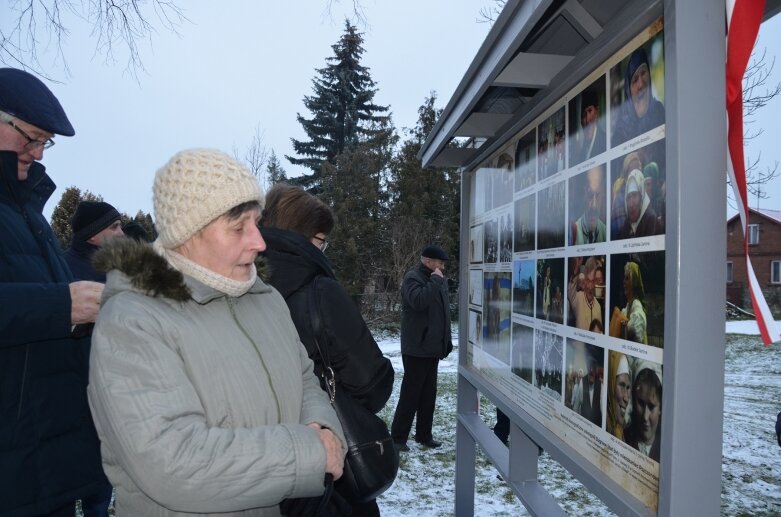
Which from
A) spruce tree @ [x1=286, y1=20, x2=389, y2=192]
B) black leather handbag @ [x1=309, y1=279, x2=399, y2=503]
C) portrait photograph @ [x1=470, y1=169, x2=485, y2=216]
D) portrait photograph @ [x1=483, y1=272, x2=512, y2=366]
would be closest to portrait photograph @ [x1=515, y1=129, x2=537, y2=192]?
portrait photograph @ [x1=483, y1=272, x2=512, y2=366]

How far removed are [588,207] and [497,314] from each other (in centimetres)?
117

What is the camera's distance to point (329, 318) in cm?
208

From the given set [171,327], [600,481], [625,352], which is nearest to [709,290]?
[625,352]

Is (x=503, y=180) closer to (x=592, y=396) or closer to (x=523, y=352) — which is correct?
(x=523, y=352)

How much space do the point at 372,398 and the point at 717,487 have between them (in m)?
1.24

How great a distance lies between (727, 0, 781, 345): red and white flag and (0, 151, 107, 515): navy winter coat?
6.31 feet

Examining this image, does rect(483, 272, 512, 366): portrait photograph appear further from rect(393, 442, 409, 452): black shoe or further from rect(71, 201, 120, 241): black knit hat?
rect(71, 201, 120, 241): black knit hat

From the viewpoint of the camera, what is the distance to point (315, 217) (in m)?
2.30

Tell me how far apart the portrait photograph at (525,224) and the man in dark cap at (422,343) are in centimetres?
282

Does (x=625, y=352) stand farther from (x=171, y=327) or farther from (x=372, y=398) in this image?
(x=171, y=327)

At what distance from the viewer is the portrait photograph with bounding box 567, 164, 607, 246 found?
64.1 inches

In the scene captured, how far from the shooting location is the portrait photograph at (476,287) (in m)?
3.17

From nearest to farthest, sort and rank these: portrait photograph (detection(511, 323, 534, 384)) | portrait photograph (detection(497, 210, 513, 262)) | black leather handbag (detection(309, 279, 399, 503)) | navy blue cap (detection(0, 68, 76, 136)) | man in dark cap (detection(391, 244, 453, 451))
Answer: navy blue cap (detection(0, 68, 76, 136))
black leather handbag (detection(309, 279, 399, 503))
portrait photograph (detection(511, 323, 534, 384))
portrait photograph (detection(497, 210, 513, 262))
man in dark cap (detection(391, 244, 453, 451))

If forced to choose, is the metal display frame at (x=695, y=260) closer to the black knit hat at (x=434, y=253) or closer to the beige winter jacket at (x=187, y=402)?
the beige winter jacket at (x=187, y=402)
